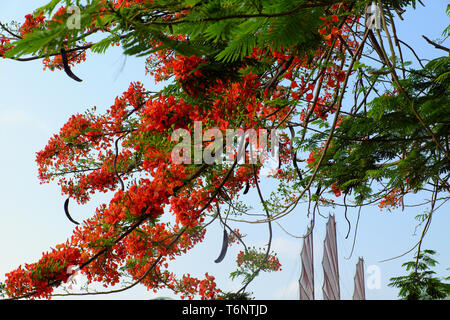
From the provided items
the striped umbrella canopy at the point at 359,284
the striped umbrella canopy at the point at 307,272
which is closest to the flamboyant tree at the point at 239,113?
the striped umbrella canopy at the point at 307,272

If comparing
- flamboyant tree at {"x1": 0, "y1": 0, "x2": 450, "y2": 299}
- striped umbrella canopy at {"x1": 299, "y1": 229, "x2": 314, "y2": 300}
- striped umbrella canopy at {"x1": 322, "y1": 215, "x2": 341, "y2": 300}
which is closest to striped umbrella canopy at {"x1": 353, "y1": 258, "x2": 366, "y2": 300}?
striped umbrella canopy at {"x1": 322, "y1": 215, "x2": 341, "y2": 300}

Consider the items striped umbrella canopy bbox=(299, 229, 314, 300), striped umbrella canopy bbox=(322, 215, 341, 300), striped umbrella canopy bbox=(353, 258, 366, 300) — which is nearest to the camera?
striped umbrella canopy bbox=(299, 229, 314, 300)

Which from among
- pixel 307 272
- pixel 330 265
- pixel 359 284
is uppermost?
pixel 330 265

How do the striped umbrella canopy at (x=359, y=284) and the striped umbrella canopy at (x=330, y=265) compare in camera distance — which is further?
the striped umbrella canopy at (x=359, y=284)

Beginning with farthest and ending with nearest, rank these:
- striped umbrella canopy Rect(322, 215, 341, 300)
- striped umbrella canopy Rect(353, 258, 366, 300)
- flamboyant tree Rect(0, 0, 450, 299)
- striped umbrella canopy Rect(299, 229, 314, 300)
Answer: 1. striped umbrella canopy Rect(353, 258, 366, 300)
2. striped umbrella canopy Rect(322, 215, 341, 300)
3. striped umbrella canopy Rect(299, 229, 314, 300)
4. flamboyant tree Rect(0, 0, 450, 299)

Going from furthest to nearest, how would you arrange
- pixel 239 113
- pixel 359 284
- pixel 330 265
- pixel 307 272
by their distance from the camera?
pixel 359 284, pixel 330 265, pixel 307 272, pixel 239 113

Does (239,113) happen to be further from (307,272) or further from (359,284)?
(359,284)

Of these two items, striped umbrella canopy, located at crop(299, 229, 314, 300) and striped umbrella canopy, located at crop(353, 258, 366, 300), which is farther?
striped umbrella canopy, located at crop(353, 258, 366, 300)

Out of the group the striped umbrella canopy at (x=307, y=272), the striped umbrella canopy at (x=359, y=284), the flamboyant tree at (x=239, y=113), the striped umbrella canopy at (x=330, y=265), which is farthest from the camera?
the striped umbrella canopy at (x=359, y=284)

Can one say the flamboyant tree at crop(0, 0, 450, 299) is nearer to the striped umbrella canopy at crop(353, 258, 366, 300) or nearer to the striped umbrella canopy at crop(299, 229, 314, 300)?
the striped umbrella canopy at crop(299, 229, 314, 300)

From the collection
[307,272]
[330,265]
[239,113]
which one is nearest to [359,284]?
[330,265]

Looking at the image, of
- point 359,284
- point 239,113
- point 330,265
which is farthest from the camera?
point 359,284

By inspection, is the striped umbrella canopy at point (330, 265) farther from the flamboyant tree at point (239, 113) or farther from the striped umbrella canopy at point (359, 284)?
the flamboyant tree at point (239, 113)

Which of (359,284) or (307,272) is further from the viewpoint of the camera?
(359,284)
